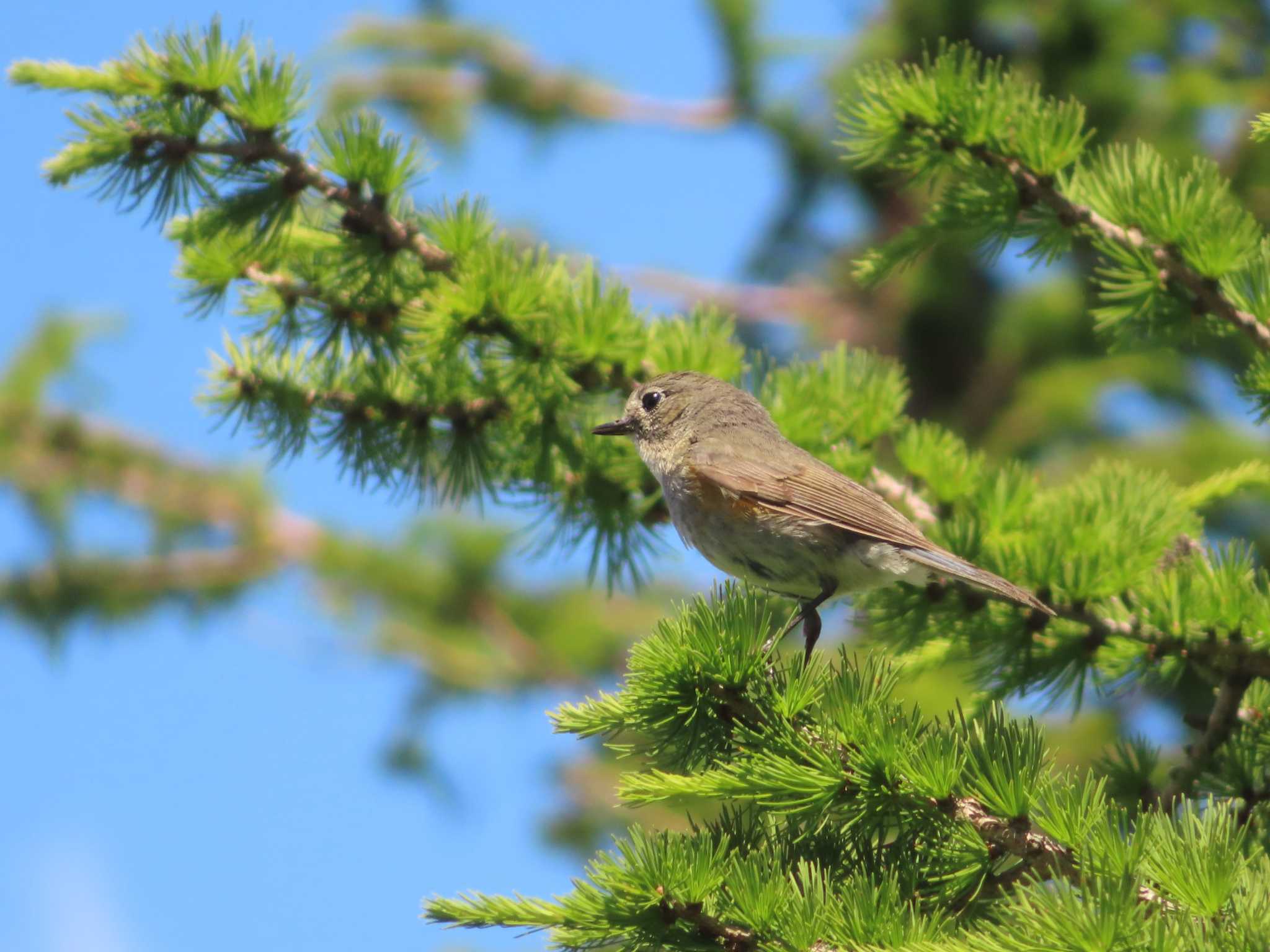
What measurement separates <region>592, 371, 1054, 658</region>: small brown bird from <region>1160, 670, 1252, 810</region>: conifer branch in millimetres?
794

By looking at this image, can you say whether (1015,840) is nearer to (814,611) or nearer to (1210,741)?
(1210,741)

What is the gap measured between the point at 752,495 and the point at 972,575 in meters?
0.72

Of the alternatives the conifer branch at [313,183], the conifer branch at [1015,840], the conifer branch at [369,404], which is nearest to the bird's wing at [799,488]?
the conifer branch at [369,404]

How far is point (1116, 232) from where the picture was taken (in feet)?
8.82

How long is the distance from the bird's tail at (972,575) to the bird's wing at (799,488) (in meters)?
0.11

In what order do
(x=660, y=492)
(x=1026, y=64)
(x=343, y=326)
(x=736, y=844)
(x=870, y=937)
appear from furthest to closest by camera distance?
(x=1026, y=64) → (x=660, y=492) → (x=343, y=326) → (x=736, y=844) → (x=870, y=937)

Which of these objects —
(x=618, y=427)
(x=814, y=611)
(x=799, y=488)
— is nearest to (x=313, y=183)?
(x=618, y=427)

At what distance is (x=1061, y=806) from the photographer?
73.6 inches

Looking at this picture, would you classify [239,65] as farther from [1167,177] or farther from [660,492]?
[1167,177]

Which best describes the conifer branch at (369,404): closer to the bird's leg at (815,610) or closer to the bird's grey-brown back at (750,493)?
the bird's grey-brown back at (750,493)

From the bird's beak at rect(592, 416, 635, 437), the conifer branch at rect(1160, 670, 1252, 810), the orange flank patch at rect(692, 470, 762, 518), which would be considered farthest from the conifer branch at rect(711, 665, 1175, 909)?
the bird's beak at rect(592, 416, 635, 437)

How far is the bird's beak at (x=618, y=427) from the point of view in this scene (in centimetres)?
329

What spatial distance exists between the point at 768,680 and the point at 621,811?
5.65 m

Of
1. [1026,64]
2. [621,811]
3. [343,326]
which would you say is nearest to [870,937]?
[343,326]
